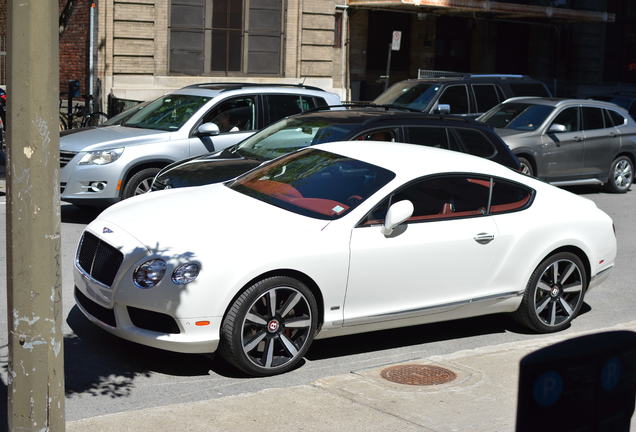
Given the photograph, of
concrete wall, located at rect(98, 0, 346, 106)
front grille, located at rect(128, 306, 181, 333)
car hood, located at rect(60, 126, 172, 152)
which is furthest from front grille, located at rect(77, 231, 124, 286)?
concrete wall, located at rect(98, 0, 346, 106)

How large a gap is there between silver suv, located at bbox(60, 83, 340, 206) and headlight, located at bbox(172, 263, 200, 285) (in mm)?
5948

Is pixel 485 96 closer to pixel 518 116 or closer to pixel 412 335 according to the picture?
pixel 518 116

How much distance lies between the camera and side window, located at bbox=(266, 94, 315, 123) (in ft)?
45.5

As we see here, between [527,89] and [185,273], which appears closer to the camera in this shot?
[185,273]

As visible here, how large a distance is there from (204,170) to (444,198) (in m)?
3.97

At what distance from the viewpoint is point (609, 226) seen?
862 cm

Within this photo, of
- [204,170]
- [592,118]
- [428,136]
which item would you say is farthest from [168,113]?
[592,118]

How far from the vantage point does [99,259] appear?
281 inches

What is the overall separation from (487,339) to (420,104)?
1088 cm

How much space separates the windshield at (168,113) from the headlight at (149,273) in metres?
6.63

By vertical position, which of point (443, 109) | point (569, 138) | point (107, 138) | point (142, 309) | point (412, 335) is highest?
point (443, 109)

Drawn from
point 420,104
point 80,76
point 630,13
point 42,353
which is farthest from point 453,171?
point 630,13

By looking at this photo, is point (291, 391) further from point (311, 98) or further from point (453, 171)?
point (311, 98)

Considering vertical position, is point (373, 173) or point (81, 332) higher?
point (373, 173)
